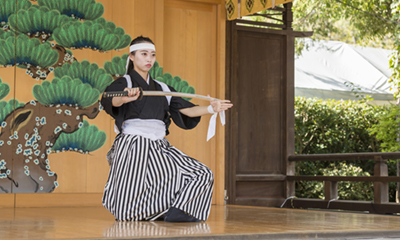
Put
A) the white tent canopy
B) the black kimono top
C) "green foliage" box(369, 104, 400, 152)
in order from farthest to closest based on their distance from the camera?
the white tent canopy
"green foliage" box(369, 104, 400, 152)
the black kimono top

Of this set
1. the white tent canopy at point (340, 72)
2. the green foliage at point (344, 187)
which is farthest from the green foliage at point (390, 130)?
the white tent canopy at point (340, 72)

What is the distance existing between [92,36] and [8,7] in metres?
0.74

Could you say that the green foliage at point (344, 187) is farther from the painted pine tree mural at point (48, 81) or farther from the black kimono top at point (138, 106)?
the black kimono top at point (138, 106)

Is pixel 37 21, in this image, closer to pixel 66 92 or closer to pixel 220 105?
pixel 66 92

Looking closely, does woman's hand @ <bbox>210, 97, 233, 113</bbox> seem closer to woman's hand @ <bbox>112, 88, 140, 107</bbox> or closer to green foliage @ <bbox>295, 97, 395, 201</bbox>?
woman's hand @ <bbox>112, 88, 140, 107</bbox>

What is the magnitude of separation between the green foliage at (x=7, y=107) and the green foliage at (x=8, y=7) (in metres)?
0.65

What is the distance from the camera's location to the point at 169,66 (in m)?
5.08

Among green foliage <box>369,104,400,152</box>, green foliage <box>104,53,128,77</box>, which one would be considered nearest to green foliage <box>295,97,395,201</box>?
green foliage <box>369,104,400,152</box>

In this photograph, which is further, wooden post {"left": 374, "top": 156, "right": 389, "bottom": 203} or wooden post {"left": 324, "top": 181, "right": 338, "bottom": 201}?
wooden post {"left": 324, "top": 181, "right": 338, "bottom": 201}

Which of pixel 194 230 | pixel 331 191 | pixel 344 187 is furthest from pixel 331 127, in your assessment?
pixel 194 230

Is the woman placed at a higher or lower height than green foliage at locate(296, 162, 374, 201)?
higher

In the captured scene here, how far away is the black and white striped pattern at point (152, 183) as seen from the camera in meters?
3.01

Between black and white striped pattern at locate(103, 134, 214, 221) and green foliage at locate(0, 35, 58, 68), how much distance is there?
6.04ft

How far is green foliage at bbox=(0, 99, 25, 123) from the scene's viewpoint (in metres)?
4.41
